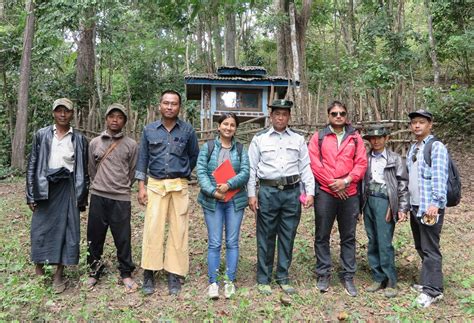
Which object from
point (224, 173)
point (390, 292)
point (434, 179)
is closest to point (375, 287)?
point (390, 292)

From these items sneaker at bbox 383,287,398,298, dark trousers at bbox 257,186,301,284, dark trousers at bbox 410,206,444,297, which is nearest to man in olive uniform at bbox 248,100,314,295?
dark trousers at bbox 257,186,301,284

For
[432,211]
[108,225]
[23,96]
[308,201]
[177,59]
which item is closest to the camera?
[432,211]

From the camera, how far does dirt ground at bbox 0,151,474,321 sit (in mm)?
→ 3391

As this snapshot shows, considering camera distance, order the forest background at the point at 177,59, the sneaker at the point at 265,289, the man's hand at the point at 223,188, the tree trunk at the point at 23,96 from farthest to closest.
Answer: the tree trunk at the point at 23,96, the forest background at the point at 177,59, the sneaker at the point at 265,289, the man's hand at the point at 223,188

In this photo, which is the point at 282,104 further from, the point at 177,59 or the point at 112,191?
the point at 177,59

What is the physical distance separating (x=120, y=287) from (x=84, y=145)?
1498 mm

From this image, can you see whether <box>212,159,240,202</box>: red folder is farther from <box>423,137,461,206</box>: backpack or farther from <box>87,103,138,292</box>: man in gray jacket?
<box>423,137,461,206</box>: backpack

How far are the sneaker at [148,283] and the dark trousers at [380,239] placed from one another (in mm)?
2246

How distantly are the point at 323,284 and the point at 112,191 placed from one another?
232 centimetres

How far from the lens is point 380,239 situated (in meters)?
3.85

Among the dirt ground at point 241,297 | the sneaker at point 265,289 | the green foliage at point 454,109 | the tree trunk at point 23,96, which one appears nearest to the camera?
the dirt ground at point 241,297

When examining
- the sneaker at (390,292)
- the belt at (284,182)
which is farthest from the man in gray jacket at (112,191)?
the sneaker at (390,292)

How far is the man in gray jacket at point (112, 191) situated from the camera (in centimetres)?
386

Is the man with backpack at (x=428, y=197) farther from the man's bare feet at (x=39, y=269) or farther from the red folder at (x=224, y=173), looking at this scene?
the man's bare feet at (x=39, y=269)
